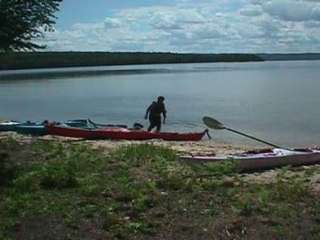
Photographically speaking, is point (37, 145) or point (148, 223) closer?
point (148, 223)

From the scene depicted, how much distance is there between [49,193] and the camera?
32.6 feet

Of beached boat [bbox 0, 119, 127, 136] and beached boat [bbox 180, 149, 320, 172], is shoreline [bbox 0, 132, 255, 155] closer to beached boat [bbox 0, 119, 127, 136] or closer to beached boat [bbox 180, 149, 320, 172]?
beached boat [bbox 0, 119, 127, 136]

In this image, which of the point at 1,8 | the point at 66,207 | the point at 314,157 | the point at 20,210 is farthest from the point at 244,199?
the point at 1,8

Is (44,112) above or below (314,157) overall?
below

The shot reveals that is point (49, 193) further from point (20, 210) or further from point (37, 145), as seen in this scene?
point (37, 145)

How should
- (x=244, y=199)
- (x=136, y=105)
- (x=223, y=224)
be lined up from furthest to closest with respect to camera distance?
(x=136, y=105)
(x=244, y=199)
(x=223, y=224)

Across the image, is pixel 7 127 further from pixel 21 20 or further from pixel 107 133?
pixel 21 20

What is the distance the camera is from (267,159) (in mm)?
14133

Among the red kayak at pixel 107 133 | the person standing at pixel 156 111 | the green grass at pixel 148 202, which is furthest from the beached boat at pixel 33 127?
the green grass at pixel 148 202

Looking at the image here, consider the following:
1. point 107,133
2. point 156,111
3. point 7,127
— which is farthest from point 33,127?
point 156,111

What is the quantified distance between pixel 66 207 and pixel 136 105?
51.6 metres

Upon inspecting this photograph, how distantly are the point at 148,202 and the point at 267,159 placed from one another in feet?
17.8

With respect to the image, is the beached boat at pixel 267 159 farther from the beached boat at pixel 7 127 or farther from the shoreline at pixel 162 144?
Result: the beached boat at pixel 7 127

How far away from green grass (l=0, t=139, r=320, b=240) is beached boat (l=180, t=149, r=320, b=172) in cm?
55
